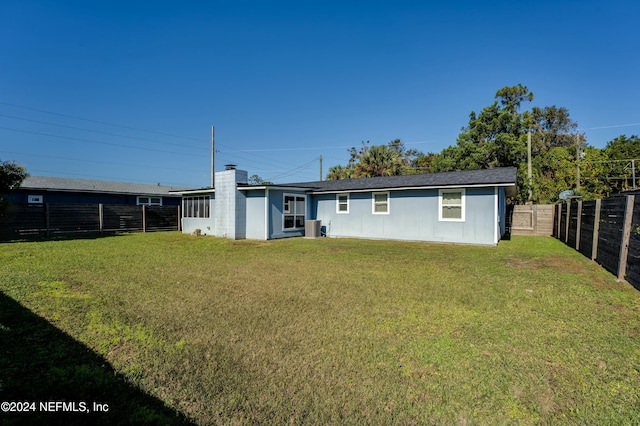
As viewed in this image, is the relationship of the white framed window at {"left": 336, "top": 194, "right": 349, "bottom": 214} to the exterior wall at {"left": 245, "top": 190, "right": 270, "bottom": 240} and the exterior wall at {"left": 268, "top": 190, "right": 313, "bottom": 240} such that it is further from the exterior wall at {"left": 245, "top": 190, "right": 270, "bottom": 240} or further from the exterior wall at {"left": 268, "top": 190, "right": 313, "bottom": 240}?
the exterior wall at {"left": 245, "top": 190, "right": 270, "bottom": 240}

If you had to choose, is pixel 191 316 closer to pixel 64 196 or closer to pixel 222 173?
pixel 222 173

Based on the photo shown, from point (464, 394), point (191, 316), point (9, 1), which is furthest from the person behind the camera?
point (9, 1)

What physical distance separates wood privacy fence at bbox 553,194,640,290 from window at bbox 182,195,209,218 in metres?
17.2

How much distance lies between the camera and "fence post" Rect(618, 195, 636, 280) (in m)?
6.35

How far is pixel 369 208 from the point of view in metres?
15.7

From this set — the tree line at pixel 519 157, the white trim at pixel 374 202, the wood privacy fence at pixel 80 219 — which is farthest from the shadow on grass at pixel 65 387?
the tree line at pixel 519 157

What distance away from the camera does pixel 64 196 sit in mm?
21141

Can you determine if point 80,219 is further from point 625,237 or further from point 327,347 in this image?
point 625,237

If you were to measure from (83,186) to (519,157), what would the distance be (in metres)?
35.7

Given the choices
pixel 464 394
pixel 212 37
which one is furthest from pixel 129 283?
pixel 212 37

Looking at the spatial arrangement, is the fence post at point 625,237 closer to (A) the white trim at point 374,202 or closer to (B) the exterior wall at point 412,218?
(B) the exterior wall at point 412,218

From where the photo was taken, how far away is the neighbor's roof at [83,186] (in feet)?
66.9

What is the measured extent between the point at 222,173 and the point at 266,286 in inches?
446

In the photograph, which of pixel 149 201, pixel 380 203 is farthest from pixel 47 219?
pixel 380 203
